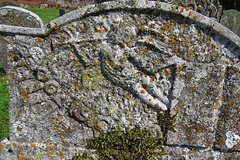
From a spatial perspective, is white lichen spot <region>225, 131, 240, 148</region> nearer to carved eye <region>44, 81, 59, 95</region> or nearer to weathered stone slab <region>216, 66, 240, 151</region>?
weathered stone slab <region>216, 66, 240, 151</region>

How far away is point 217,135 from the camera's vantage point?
2088mm

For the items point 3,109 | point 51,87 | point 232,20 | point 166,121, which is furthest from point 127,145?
point 232,20

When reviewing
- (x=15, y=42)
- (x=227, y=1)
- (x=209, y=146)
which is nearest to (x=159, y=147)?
(x=209, y=146)

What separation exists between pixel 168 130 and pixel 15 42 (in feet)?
6.04

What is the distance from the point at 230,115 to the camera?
2.02m

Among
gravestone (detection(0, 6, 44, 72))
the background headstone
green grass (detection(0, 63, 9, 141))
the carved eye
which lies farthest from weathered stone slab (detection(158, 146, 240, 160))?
the background headstone

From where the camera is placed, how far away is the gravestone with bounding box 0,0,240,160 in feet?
5.95

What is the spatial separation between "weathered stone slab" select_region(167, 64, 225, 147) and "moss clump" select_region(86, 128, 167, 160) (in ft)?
0.67

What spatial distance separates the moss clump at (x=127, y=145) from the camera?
2080mm

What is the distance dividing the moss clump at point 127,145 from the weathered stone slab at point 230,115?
662mm

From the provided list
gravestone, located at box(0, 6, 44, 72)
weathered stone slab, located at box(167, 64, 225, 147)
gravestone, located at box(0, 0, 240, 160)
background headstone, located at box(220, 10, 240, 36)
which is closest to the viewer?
gravestone, located at box(0, 0, 240, 160)

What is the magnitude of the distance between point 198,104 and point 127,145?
34.6 inches

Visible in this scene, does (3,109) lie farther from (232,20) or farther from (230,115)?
(232,20)

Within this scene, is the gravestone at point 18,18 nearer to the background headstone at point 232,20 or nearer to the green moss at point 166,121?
the green moss at point 166,121
